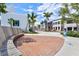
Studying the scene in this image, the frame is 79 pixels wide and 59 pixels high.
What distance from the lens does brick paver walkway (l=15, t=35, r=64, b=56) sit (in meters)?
4.79

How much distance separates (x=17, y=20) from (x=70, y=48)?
1386 mm

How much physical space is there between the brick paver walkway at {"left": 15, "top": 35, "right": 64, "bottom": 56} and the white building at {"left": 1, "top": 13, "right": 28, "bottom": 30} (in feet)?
0.97

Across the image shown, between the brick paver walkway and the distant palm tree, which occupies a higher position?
the distant palm tree

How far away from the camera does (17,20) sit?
493 cm

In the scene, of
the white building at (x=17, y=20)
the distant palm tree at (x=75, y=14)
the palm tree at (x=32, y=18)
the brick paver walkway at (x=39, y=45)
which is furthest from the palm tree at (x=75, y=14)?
the white building at (x=17, y=20)

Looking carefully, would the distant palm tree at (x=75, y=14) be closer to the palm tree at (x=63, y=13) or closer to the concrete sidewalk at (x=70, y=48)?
the palm tree at (x=63, y=13)

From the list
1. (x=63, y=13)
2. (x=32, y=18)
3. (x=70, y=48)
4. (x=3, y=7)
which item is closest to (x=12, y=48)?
(x=32, y=18)

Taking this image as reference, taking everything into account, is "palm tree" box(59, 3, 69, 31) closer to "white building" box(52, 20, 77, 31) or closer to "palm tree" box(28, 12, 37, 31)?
"white building" box(52, 20, 77, 31)

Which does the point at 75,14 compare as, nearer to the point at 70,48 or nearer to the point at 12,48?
the point at 70,48

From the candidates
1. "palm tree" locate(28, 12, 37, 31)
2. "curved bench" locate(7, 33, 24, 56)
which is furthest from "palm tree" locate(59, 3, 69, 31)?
"curved bench" locate(7, 33, 24, 56)

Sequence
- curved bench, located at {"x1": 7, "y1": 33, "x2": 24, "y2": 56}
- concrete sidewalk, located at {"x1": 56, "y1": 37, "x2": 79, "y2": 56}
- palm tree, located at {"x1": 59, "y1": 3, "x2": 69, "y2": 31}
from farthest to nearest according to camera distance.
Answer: palm tree, located at {"x1": 59, "y1": 3, "x2": 69, "y2": 31} → concrete sidewalk, located at {"x1": 56, "y1": 37, "x2": 79, "y2": 56} → curved bench, located at {"x1": 7, "y1": 33, "x2": 24, "y2": 56}

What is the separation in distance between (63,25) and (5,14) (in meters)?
1.38

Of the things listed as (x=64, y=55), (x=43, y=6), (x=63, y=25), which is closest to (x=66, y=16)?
(x=63, y=25)

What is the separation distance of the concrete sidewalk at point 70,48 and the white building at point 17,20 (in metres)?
0.98
